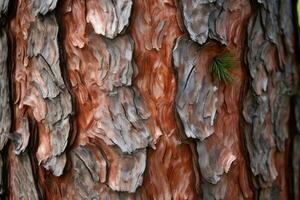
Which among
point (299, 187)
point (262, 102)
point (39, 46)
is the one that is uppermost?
point (39, 46)

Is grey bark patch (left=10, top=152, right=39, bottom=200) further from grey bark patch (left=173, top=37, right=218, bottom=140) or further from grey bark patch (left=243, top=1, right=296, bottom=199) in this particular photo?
grey bark patch (left=243, top=1, right=296, bottom=199)

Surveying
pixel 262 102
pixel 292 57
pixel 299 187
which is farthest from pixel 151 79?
pixel 299 187

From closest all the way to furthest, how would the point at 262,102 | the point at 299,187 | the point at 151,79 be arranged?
the point at 151,79
the point at 262,102
the point at 299,187

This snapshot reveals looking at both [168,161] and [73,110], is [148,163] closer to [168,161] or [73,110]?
[168,161]

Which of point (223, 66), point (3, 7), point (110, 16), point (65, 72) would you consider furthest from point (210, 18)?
point (3, 7)

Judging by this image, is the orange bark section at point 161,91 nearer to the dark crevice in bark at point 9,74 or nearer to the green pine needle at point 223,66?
the green pine needle at point 223,66

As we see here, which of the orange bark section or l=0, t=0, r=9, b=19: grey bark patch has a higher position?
l=0, t=0, r=9, b=19: grey bark patch

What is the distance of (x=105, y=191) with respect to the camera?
1.23 metres

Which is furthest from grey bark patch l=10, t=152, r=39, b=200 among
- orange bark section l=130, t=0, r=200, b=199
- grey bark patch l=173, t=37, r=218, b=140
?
grey bark patch l=173, t=37, r=218, b=140

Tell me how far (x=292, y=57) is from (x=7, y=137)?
701mm

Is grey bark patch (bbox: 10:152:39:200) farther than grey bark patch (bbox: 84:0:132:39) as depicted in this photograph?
Yes

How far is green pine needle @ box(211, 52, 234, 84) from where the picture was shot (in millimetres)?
1230

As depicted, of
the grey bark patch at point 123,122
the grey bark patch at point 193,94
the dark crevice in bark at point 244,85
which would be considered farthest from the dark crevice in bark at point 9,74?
the dark crevice in bark at point 244,85

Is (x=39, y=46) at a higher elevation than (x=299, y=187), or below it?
higher
